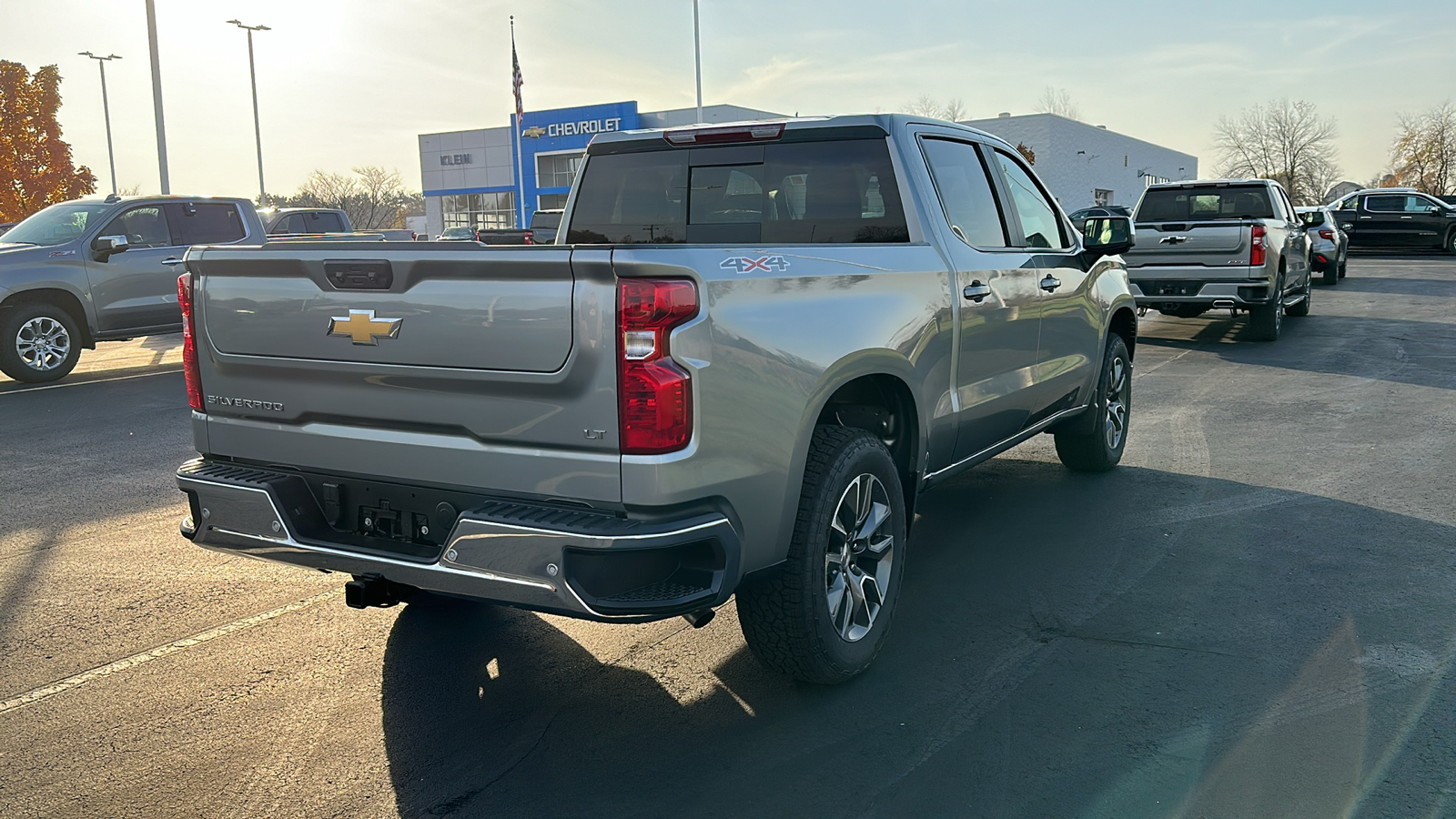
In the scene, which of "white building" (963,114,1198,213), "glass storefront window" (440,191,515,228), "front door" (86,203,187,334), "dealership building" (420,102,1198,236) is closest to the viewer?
"front door" (86,203,187,334)

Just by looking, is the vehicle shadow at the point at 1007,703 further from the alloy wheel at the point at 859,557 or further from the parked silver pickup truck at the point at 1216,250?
the parked silver pickup truck at the point at 1216,250

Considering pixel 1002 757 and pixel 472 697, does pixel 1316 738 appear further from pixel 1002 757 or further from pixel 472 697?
pixel 472 697

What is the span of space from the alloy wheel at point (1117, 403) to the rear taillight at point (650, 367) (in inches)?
180

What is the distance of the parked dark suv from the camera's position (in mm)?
32594

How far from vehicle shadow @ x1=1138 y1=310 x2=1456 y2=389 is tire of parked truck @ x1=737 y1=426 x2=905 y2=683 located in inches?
357

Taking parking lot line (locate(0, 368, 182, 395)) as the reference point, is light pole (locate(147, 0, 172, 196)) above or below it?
above

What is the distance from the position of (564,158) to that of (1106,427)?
55343 millimetres

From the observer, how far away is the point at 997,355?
5133mm

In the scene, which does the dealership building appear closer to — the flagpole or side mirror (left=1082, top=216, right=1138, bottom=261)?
the flagpole

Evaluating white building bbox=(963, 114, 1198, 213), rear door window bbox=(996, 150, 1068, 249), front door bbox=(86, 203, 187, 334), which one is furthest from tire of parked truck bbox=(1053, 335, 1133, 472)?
white building bbox=(963, 114, 1198, 213)

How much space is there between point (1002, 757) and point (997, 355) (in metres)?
2.19

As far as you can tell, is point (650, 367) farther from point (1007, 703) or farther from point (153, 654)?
point (153, 654)

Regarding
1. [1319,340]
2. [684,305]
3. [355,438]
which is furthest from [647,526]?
[1319,340]

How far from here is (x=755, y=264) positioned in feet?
11.1
